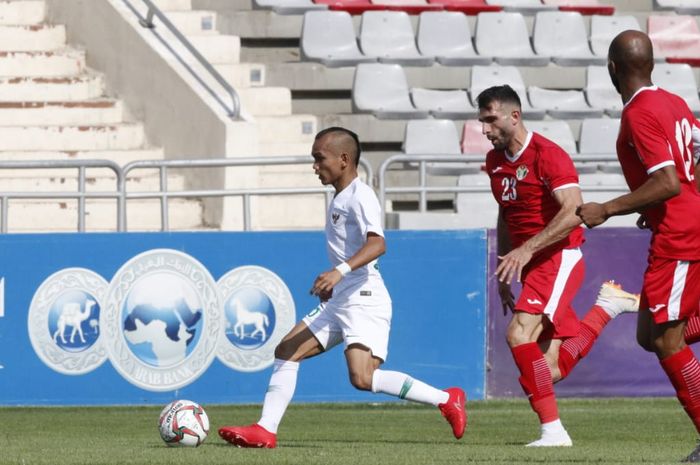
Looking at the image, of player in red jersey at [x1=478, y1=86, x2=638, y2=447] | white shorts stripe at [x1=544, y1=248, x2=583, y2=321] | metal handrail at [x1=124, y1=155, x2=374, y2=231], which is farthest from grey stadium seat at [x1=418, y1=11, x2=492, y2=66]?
white shorts stripe at [x1=544, y1=248, x2=583, y2=321]

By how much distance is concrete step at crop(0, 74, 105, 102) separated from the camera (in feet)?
59.5

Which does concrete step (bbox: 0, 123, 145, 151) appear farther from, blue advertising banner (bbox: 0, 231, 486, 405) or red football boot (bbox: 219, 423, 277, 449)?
red football boot (bbox: 219, 423, 277, 449)

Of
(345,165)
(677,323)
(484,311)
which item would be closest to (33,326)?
(484,311)

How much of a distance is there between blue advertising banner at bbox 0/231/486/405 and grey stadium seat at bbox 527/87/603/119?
6.72 m

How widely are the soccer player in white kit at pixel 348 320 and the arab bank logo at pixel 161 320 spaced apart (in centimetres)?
384

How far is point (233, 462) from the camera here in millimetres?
7883

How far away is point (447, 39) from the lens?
20.3m

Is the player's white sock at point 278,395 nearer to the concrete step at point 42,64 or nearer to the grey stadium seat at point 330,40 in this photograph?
the concrete step at point 42,64

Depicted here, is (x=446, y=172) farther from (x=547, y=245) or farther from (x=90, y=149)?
(x=547, y=245)

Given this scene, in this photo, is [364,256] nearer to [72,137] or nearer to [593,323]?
[593,323]

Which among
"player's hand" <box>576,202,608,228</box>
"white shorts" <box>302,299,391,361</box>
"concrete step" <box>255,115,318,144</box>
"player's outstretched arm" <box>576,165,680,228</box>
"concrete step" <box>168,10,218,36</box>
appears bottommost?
"white shorts" <box>302,299,391,361</box>

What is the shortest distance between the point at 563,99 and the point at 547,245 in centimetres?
1181

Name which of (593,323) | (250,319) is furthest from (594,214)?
(250,319)

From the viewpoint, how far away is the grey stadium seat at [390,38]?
64.7 feet
